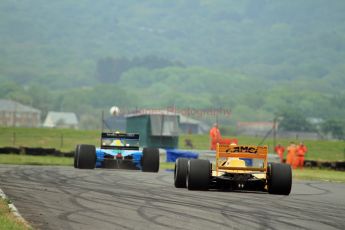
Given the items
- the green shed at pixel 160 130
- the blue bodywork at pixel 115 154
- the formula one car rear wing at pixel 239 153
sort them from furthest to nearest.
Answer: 1. the green shed at pixel 160 130
2. the blue bodywork at pixel 115 154
3. the formula one car rear wing at pixel 239 153

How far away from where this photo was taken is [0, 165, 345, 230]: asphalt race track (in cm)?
1352

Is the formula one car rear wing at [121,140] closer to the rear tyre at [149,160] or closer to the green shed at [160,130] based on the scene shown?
the rear tyre at [149,160]

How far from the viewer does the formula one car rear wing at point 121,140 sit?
2912cm

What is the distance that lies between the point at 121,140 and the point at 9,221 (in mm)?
16939

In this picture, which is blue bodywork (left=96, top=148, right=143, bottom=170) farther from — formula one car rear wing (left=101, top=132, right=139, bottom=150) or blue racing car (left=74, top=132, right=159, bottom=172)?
formula one car rear wing (left=101, top=132, right=139, bottom=150)

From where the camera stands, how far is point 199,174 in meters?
19.5

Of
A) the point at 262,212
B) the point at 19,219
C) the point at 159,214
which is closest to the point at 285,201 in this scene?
the point at 262,212

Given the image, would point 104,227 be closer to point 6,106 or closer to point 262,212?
point 262,212

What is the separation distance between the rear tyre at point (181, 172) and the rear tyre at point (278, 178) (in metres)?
2.03

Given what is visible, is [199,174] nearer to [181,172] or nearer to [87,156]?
[181,172]

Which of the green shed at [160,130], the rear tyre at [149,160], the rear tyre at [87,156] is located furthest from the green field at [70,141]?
the rear tyre at [149,160]

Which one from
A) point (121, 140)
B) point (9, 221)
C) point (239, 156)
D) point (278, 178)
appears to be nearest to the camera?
point (9, 221)

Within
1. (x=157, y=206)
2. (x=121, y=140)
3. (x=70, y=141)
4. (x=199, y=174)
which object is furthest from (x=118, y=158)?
(x=70, y=141)

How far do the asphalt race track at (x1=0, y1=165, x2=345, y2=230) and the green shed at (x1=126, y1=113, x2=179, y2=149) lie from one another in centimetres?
3443
